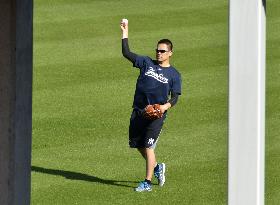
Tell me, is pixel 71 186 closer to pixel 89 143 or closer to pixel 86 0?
pixel 89 143

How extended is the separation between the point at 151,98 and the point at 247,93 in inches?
265

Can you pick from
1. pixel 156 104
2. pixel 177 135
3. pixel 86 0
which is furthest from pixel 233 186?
pixel 86 0

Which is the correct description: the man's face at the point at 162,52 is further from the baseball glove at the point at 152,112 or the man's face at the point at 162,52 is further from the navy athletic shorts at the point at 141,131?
the navy athletic shorts at the point at 141,131

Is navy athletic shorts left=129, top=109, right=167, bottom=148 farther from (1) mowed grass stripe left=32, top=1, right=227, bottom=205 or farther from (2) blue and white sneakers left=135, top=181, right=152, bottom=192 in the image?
(1) mowed grass stripe left=32, top=1, right=227, bottom=205

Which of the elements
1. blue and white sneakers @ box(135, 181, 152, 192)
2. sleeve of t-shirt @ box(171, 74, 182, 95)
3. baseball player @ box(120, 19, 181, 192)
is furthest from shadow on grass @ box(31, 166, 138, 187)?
sleeve of t-shirt @ box(171, 74, 182, 95)

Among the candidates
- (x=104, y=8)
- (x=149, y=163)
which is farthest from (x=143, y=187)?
(x=104, y=8)

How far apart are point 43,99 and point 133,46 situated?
13.1 ft

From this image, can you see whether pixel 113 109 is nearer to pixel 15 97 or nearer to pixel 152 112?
pixel 152 112

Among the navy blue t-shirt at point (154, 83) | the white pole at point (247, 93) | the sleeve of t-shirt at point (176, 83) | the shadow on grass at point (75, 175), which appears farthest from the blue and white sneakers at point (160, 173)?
the white pole at point (247, 93)

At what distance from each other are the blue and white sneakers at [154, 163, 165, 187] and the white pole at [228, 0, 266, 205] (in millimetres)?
6764

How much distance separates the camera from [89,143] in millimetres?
14438

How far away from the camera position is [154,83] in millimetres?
12484

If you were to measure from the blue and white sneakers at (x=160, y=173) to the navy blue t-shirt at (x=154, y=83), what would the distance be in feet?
2.23

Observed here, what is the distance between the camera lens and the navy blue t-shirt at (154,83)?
1239 centimetres
